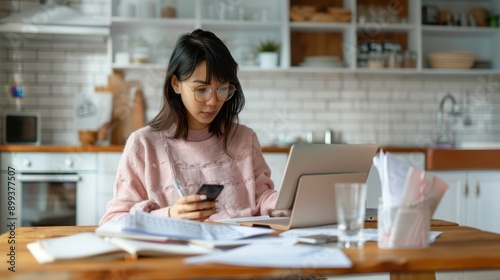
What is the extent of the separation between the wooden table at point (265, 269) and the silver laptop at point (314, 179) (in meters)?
0.27

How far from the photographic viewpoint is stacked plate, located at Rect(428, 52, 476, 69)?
527 centimetres

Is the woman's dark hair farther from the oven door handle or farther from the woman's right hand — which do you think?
the oven door handle

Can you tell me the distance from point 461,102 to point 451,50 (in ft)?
1.43

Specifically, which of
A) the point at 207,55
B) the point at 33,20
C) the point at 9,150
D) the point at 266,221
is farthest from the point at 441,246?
the point at 33,20

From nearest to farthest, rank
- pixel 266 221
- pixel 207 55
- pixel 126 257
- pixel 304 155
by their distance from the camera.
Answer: pixel 126 257
pixel 304 155
pixel 266 221
pixel 207 55

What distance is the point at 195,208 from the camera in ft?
5.95

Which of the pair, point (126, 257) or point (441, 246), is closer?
point (126, 257)

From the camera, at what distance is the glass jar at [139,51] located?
16.3ft

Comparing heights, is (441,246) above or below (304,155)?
below

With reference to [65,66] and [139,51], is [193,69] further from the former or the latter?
[65,66]

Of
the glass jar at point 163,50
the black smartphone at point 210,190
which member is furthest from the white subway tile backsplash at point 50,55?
the black smartphone at point 210,190

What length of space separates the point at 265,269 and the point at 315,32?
4.19m

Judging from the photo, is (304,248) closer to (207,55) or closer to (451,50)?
(207,55)

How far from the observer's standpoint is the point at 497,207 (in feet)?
15.6
